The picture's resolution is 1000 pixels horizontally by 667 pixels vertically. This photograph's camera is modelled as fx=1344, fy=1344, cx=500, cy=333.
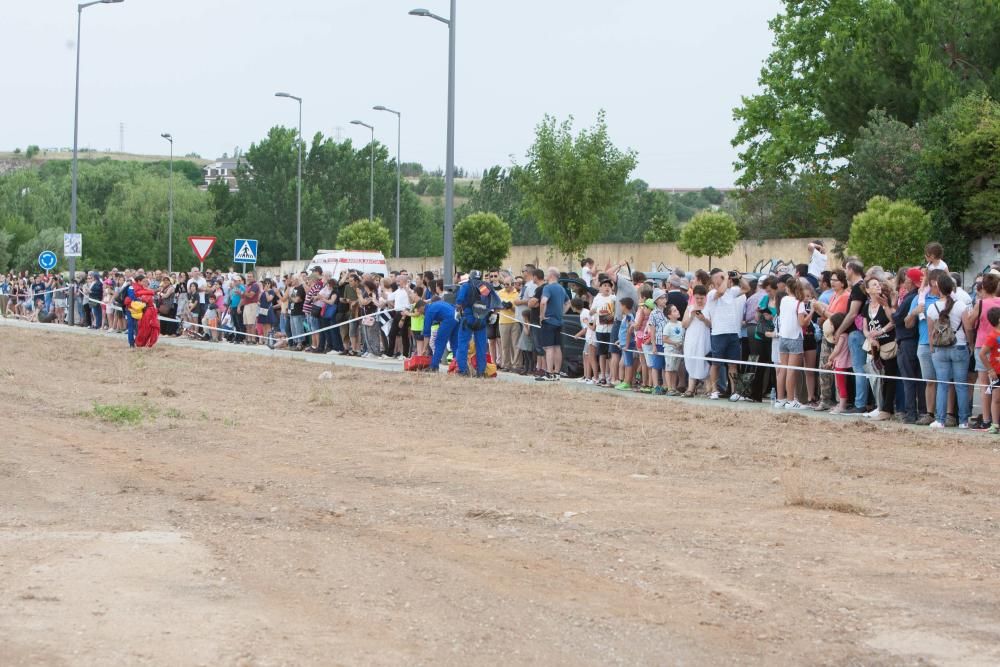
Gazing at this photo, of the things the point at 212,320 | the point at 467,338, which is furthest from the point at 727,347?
the point at 212,320

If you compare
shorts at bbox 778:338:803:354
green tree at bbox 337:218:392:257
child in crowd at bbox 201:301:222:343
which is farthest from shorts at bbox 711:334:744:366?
green tree at bbox 337:218:392:257

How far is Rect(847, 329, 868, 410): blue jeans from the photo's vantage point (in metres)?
17.0

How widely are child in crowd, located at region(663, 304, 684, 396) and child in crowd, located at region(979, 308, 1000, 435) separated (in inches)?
204

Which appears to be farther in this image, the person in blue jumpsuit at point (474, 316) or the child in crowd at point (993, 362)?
the person in blue jumpsuit at point (474, 316)

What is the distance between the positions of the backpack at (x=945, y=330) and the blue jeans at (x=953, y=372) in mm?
99

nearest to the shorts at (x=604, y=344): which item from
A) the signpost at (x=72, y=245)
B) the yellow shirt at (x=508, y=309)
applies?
the yellow shirt at (x=508, y=309)

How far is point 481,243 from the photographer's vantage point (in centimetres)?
6662

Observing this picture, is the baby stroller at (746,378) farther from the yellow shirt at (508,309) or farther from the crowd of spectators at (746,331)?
the yellow shirt at (508,309)

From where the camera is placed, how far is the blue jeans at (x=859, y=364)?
1697 centimetres

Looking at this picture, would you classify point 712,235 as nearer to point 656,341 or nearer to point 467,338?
point 467,338

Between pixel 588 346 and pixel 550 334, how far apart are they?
0.95 meters

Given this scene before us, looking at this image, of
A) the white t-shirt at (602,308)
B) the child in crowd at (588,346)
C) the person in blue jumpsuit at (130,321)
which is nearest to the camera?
the white t-shirt at (602,308)

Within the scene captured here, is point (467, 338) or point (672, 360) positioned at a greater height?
point (467, 338)

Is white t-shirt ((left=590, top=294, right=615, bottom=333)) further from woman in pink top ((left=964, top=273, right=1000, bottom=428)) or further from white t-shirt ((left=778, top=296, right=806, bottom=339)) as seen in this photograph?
woman in pink top ((left=964, top=273, right=1000, bottom=428))
